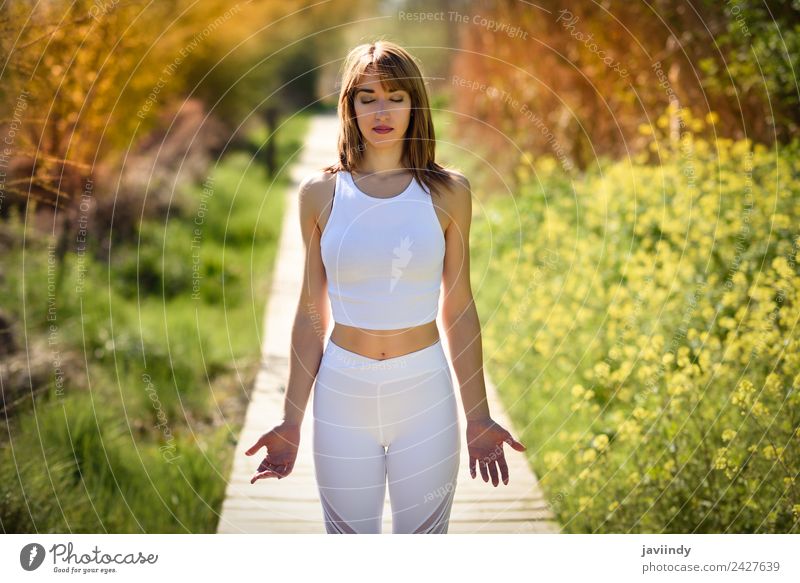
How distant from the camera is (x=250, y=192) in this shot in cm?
1155

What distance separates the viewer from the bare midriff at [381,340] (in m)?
2.37

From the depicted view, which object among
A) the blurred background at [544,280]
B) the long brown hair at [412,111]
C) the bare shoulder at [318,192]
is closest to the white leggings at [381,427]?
the bare shoulder at [318,192]

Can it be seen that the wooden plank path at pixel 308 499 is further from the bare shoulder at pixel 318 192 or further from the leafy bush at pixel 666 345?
the bare shoulder at pixel 318 192

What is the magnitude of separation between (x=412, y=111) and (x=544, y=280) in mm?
3524

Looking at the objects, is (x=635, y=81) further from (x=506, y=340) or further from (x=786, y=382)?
(x=786, y=382)

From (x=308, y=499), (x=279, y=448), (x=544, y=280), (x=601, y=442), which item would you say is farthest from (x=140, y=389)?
(x=279, y=448)

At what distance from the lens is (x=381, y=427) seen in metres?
2.38

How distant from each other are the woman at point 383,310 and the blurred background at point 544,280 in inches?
28.8

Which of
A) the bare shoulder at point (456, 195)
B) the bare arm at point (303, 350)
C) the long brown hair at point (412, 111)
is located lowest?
the bare arm at point (303, 350)

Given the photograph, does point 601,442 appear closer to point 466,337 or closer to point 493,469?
point 493,469

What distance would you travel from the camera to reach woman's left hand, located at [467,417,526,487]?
2.44 metres

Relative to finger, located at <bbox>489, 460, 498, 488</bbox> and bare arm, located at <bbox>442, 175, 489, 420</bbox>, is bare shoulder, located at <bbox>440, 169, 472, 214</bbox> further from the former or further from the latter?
finger, located at <bbox>489, 460, 498, 488</bbox>

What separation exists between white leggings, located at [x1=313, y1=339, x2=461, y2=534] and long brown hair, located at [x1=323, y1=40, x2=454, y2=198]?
1.53 ft
